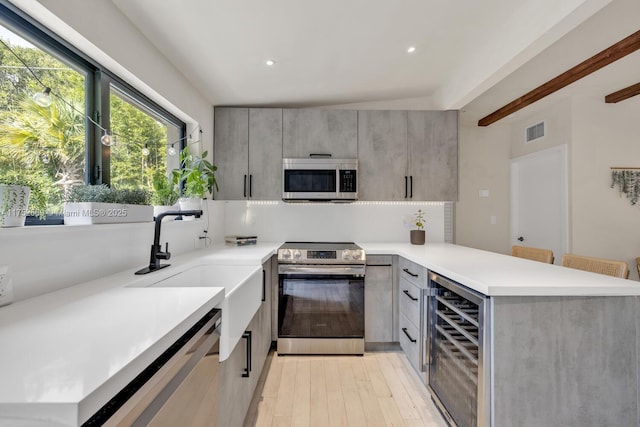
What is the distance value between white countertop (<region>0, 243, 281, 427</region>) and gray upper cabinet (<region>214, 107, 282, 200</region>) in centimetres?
182

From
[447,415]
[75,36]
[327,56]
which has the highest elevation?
[327,56]

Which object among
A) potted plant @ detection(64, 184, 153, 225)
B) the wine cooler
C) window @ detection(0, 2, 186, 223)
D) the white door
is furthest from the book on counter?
the white door

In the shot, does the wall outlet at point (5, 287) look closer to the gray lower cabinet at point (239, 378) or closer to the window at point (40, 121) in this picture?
the window at point (40, 121)

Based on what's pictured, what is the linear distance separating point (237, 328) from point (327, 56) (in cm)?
199

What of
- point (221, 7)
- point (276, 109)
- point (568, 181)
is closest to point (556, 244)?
point (568, 181)

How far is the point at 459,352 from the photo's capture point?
161cm

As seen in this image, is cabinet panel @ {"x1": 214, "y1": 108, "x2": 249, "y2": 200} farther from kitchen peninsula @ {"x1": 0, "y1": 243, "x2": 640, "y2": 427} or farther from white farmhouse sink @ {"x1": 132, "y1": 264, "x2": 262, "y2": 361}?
kitchen peninsula @ {"x1": 0, "y1": 243, "x2": 640, "y2": 427}

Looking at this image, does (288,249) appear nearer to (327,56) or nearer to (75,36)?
(327,56)

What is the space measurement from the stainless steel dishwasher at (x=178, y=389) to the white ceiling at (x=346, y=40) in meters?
1.65

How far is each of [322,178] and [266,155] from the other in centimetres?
62

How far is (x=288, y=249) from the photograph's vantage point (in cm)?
260

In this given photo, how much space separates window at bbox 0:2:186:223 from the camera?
3.67 ft

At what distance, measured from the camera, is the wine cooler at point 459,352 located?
1337mm

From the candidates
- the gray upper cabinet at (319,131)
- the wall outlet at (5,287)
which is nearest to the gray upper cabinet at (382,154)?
the gray upper cabinet at (319,131)
